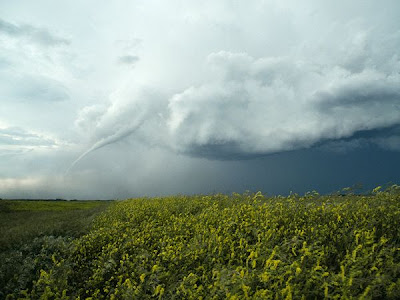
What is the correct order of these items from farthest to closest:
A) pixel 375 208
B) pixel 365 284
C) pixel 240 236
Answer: pixel 375 208
pixel 240 236
pixel 365 284

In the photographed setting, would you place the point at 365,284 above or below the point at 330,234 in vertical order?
below

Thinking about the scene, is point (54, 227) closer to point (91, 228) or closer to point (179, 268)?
point (91, 228)

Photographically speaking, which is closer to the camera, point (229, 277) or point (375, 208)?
point (229, 277)

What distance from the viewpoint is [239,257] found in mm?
6348

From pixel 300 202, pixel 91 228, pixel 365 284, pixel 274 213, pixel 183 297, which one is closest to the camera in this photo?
pixel 365 284

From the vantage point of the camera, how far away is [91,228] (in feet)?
35.5

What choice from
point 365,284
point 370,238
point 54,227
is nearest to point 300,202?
point 370,238

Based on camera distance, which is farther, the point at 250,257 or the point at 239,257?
the point at 239,257

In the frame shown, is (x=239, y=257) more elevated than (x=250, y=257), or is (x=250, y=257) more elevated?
(x=250, y=257)

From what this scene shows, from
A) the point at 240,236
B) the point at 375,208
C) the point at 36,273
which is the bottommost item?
the point at 36,273

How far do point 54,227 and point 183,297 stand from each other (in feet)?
26.6

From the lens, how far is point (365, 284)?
4.67m

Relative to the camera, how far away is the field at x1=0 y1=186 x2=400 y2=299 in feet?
15.4

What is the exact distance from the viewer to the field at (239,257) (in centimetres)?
471
